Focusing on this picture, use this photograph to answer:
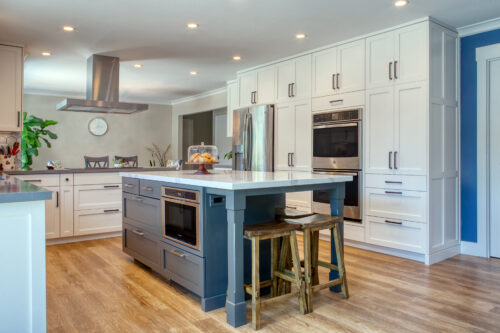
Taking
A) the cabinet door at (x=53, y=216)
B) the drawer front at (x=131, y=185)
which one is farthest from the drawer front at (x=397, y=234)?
the cabinet door at (x=53, y=216)

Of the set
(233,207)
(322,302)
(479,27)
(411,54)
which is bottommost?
(322,302)

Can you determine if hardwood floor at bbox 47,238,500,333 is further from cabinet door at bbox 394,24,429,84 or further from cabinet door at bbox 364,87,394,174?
cabinet door at bbox 394,24,429,84

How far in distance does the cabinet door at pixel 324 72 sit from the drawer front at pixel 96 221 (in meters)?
2.93

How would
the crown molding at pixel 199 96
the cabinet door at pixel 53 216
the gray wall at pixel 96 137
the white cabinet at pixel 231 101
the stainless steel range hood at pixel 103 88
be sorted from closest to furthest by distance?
the cabinet door at pixel 53 216 < the stainless steel range hood at pixel 103 88 < the white cabinet at pixel 231 101 < the crown molding at pixel 199 96 < the gray wall at pixel 96 137

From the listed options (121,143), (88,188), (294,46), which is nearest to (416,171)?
(294,46)

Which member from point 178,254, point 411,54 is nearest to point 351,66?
point 411,54

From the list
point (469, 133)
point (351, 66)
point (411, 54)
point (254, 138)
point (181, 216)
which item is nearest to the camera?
point (181, 216)

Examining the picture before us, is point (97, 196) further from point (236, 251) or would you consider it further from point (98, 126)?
point (98, 126)

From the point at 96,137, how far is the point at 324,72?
634cm

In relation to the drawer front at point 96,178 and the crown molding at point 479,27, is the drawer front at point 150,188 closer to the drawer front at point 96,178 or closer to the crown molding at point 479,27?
the drawer front at point 96,178

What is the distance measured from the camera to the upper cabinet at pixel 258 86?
211 inches

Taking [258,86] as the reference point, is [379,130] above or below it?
below

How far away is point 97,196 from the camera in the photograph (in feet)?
15.2

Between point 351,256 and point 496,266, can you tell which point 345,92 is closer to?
point 351,256
